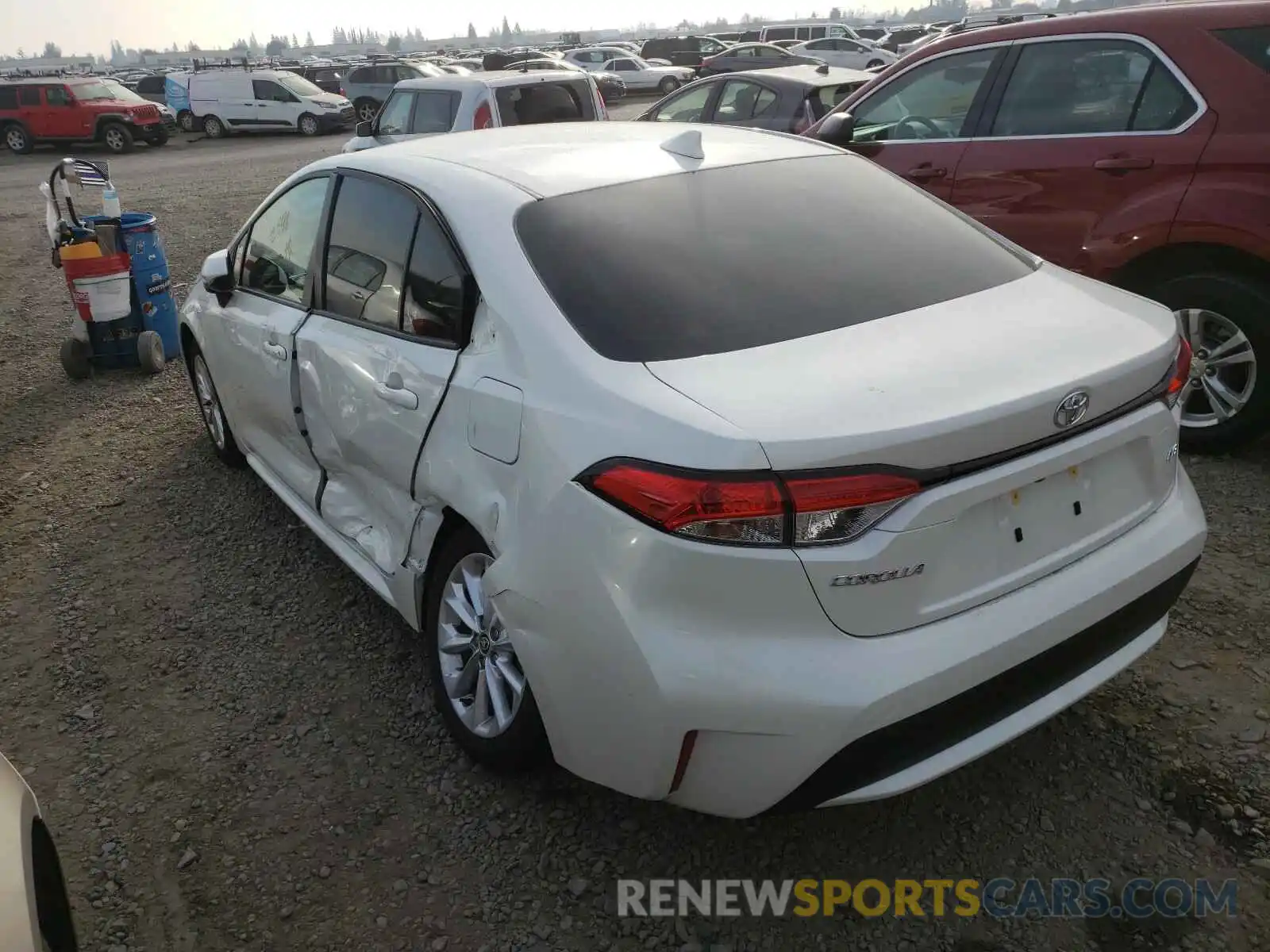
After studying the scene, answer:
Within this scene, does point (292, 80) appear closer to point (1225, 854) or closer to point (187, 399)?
point (187, 399)

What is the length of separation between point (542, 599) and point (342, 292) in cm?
158

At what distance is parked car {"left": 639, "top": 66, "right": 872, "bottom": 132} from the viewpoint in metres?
9.38

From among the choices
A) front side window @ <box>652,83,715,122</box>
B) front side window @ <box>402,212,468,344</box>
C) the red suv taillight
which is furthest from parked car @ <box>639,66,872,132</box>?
the red suv taillight

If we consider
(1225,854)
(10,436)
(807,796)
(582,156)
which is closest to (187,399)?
(10,436)

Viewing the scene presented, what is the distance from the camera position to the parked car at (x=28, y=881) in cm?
167

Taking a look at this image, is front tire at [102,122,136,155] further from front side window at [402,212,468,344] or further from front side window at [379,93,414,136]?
front side window at [402,212,468,344]

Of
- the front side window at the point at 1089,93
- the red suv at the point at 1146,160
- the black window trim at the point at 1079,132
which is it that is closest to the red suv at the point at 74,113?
the red suv at the point at 1146,160

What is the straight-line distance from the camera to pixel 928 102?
5.30 metres

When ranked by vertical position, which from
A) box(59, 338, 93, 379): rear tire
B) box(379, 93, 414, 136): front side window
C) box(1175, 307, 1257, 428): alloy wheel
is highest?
box(379, 93, 414, 136): front side window

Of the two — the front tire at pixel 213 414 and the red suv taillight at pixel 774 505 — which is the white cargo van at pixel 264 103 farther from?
the red suv taillight at pixel 774 505

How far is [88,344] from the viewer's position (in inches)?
Result: 263

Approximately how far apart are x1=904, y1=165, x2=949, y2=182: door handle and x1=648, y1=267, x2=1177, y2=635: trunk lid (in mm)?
2869

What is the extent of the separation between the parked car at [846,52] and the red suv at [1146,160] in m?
26.3

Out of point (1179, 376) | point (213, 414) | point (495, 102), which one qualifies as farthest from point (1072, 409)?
point (495, 102)
